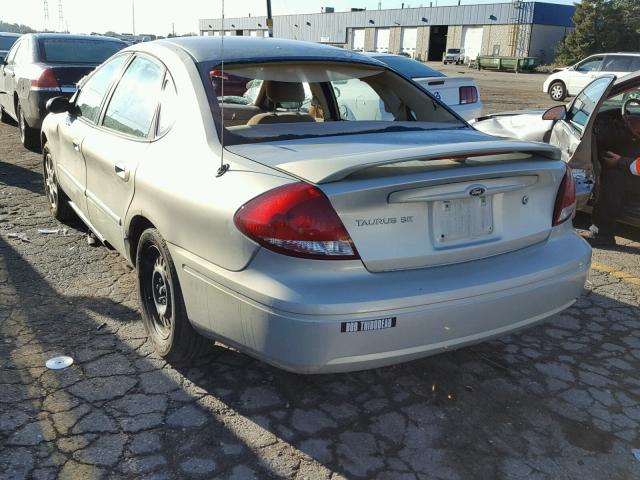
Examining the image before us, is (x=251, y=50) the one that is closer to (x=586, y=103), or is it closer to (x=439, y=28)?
(x=586, y=103)

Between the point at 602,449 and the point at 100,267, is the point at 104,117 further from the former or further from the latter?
the point at 602,449

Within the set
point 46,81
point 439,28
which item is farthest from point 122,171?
point 439,28

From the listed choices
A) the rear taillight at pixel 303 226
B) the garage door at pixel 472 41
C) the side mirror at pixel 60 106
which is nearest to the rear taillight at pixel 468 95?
the side mirror at pixel 60 106

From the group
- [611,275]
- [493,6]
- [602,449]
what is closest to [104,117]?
[602,449]

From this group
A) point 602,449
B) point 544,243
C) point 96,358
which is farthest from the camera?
point 96,358

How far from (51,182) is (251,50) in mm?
2939

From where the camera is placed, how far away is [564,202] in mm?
3012

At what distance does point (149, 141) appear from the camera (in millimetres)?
3254

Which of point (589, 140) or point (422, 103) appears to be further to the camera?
point (589, 140)

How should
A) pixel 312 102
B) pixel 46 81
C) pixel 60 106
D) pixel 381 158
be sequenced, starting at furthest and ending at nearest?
pixel 46 81 → pixel 60 106 → pixel 312 102 → pixel 381 158

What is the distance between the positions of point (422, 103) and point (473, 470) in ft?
7.55

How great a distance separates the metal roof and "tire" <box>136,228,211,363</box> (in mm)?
1040

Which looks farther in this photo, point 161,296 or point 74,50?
point 74,50

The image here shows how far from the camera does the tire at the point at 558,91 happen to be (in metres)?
22.1
